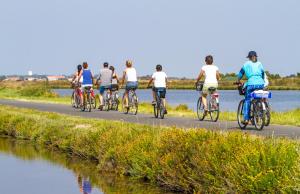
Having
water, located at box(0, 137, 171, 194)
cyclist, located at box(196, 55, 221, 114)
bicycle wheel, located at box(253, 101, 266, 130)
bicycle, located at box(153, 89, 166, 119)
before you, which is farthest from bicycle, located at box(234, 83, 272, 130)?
bicycle, located at box(153, 89, 166, 119)

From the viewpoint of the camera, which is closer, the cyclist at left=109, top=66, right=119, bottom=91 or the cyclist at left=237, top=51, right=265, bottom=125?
the cyclist at left=237, top=51, right=265, bottom=125

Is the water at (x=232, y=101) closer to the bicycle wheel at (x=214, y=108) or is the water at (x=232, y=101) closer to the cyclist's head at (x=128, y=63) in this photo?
the cyclist's head at (x=128, y=63)

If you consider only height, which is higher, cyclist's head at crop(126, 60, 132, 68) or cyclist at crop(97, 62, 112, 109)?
cyclist's head at crop(126, 60, 132, 68)

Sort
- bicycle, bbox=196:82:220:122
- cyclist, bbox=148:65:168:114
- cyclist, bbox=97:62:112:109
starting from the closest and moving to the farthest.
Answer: bicycle, bbox=196:82:220:122 → cyclist, bbox=148:65:168:114 → cyclist, bbox=97:62:112:109

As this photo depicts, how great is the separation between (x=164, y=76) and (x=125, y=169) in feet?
38.8

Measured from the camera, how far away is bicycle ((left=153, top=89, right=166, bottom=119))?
25922mm

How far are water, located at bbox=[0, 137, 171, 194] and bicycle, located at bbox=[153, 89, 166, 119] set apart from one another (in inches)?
253

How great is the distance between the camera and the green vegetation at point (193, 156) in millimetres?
9922

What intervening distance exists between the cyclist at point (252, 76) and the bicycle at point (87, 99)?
1389cm

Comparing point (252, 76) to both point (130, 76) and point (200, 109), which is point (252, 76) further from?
point (130, 76)

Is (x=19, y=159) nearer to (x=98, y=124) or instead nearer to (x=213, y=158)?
(x=98, y=124)

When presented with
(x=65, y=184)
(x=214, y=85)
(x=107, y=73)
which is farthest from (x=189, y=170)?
(x=107, y=73)

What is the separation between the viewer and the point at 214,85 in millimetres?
22781

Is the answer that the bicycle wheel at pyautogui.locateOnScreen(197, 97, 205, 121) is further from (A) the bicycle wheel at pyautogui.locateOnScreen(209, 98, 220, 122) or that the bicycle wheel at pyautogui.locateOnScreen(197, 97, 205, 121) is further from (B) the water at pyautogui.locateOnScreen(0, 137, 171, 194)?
(B) the water at pyautogui.locateOnScreen(0, 137, 171, 194)
